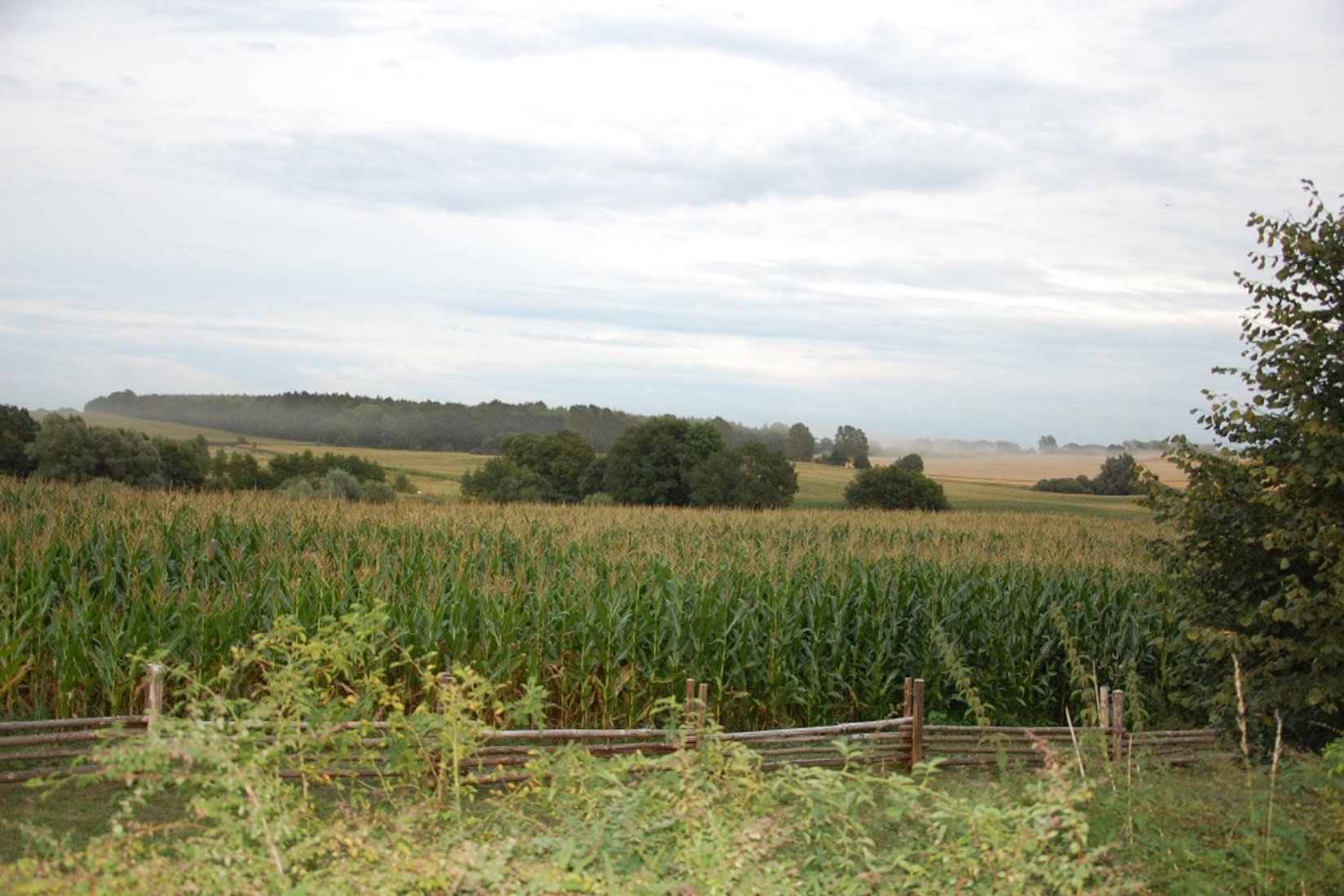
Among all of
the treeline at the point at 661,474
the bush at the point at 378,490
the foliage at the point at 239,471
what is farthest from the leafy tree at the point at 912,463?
the foliage at the point at 239,471

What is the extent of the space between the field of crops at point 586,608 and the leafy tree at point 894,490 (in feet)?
91.7

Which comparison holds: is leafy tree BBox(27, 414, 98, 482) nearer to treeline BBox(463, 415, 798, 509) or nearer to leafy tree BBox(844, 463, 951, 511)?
treeline BBox(463, 415, 798, 509)

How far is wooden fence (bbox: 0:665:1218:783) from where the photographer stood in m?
8.88

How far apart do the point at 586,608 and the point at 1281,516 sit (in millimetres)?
7151

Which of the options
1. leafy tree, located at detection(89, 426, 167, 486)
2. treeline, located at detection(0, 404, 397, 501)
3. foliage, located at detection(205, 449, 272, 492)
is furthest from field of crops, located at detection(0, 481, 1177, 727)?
foliage, located at detection(205, 449, 272, 492)

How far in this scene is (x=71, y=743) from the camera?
9398 millimetres

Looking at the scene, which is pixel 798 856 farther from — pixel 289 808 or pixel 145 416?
pixel 145 416

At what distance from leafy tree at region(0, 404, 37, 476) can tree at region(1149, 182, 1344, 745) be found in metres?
31.8

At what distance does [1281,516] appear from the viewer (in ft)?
29.5

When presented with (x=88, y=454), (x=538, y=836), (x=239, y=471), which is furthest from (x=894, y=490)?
(x=538, y=836)

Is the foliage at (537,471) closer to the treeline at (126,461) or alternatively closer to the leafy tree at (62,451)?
the treeline at (126,461)

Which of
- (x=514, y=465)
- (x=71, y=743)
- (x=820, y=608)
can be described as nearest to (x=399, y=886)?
(x=71, y=743)

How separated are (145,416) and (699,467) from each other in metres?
28.0

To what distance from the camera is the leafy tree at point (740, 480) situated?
43.4 meters
